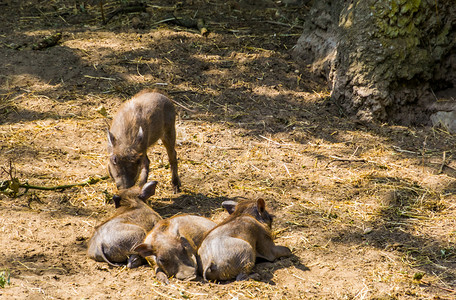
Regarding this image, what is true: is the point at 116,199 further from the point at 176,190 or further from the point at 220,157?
→ the point at 220,157

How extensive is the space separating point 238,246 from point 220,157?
245cm

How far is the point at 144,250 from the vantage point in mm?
4453

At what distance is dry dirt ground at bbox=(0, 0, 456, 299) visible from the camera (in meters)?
4.51

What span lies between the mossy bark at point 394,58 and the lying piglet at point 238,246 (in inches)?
139

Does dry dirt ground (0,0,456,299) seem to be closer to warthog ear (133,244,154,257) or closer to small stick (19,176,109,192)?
small stick (19,176,109,192)

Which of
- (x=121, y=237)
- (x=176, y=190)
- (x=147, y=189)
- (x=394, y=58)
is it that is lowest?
Answer: (x=176, y=190)

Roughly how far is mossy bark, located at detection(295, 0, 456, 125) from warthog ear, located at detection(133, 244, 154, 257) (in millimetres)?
4374

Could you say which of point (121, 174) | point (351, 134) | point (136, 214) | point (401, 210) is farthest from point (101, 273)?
point (351, 134)

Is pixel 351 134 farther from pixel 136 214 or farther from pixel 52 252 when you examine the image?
pixel 52 252

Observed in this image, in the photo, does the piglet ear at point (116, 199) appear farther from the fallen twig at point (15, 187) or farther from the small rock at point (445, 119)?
the small rock at point (445, 119)

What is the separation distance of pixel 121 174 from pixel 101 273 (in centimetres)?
129

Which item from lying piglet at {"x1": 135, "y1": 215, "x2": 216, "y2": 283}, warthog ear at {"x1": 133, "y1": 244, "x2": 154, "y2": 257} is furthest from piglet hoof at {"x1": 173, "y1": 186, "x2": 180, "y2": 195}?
warthog ear at {"x1": 133, "y1": 244, "x2": 154, "y2": 257}

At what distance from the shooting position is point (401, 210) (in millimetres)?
5652

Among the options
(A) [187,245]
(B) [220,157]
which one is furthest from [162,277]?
(B) [220,157]
